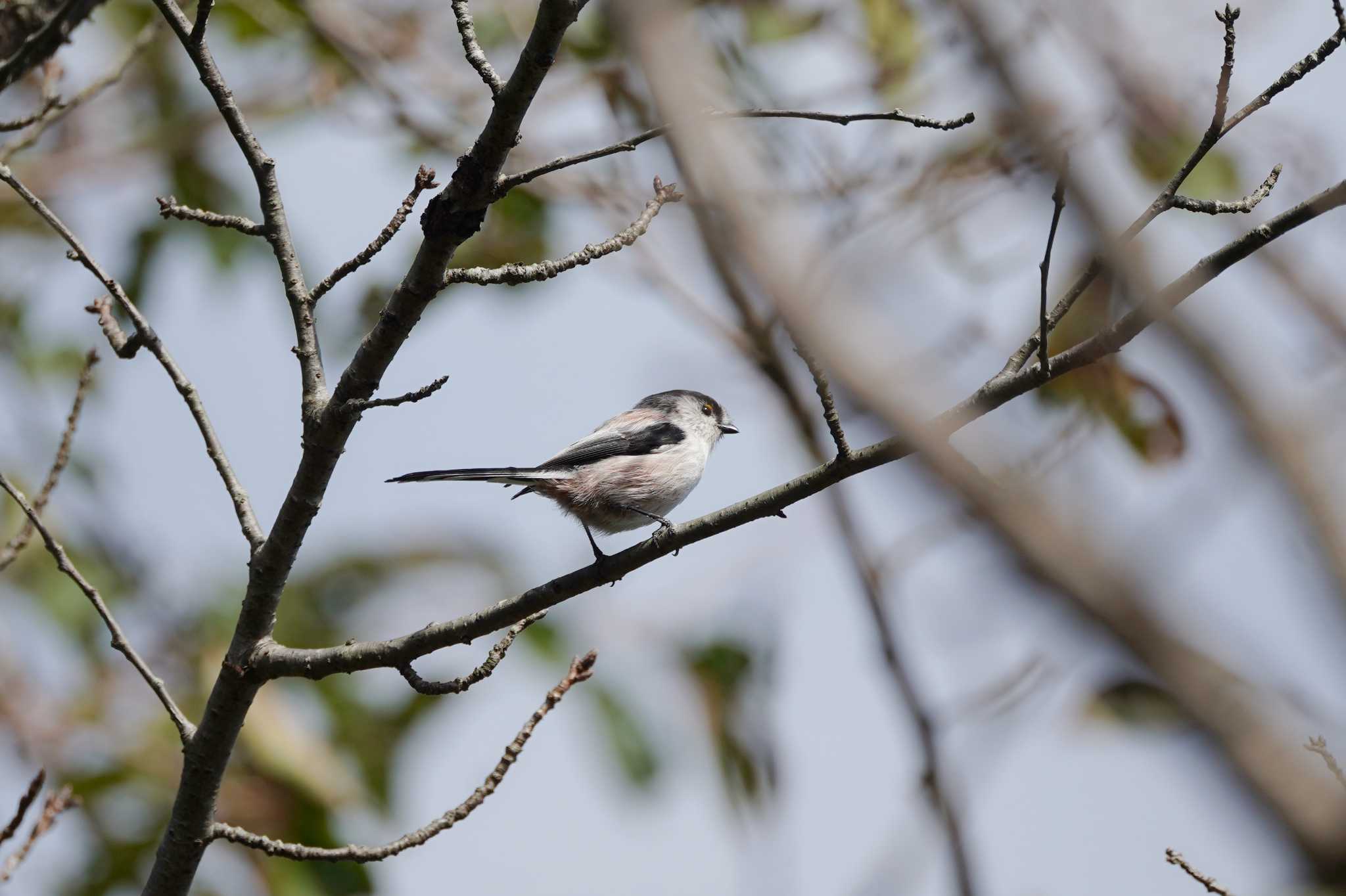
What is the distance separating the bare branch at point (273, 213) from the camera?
264cm

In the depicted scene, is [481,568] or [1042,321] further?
[481,568]

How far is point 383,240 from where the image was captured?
2.55m

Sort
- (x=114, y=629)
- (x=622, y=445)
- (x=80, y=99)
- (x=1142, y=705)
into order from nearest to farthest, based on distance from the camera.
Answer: (x=1142, y=705), (x=114, y=629), (x=80, y=99), (x=622, y=445)

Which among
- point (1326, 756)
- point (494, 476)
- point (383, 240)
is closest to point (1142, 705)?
point (1326, 756)

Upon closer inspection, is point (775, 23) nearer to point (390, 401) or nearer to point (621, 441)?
point (621, 441)

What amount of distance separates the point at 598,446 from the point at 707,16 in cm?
192

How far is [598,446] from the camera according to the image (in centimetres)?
501

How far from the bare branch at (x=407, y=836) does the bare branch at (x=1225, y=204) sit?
1.79 m

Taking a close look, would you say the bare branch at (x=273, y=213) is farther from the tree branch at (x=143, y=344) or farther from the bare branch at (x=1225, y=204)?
the bare branch at (x=1225, y=204)

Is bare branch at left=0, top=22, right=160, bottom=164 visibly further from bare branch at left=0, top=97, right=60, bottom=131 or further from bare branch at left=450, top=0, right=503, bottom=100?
bare branch at left=450, top=0, right=503, bottom=100

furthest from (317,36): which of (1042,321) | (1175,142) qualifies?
(1042,321)

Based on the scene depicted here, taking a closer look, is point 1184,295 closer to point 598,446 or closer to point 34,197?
point 34,197

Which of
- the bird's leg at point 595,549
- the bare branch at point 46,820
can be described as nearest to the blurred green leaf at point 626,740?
the bird's leg at point 595,549

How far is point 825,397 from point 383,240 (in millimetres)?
1009
